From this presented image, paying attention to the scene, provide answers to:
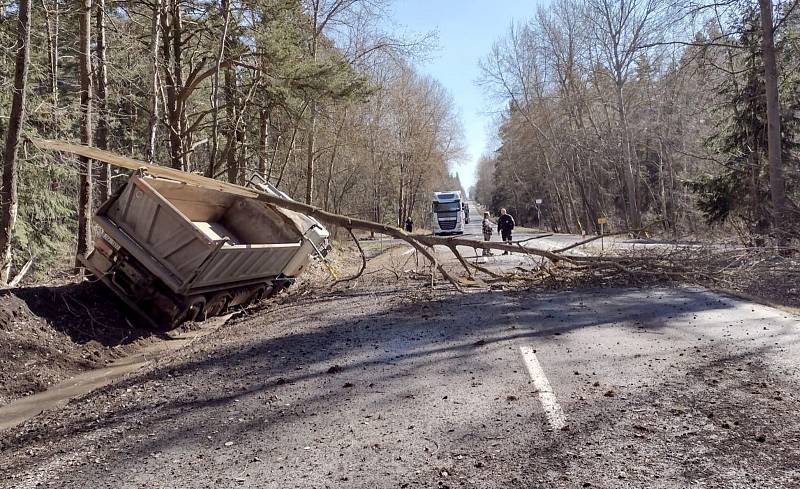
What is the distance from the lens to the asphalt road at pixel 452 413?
3.68 m

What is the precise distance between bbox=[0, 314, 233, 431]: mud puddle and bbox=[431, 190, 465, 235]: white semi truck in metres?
32.9

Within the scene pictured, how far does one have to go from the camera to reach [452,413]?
4.66 meters

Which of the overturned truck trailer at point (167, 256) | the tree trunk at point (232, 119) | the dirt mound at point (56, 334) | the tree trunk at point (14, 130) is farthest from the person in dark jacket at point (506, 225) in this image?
the tree trunk at point (14, 130)

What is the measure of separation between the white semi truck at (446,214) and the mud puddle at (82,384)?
32932mm

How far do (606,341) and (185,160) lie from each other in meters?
15.1

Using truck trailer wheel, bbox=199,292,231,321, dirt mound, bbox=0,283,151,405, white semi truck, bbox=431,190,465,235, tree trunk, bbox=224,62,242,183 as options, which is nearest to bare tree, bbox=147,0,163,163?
tree trunk, bbox=224,62,242,183

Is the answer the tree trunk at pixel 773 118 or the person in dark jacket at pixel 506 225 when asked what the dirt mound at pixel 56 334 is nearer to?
the person in dark jacket at pixel 506 225

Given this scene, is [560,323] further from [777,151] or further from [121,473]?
[777,151]

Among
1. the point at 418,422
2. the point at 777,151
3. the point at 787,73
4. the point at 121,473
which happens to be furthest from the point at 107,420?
the point at 787,73

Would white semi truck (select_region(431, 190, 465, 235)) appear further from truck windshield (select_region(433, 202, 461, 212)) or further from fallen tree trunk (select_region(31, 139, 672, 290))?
fallen tree trunk (select_region(31, 139, 672, 290))

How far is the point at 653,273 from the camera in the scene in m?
11.5

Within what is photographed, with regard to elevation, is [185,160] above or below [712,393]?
above

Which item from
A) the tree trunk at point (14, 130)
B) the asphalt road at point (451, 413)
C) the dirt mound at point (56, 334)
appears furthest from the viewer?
the tree trunk at point (14, 130)

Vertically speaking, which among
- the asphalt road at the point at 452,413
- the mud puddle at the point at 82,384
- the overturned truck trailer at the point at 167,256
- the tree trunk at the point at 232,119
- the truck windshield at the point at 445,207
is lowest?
the mud puddle at the point at 82,384
